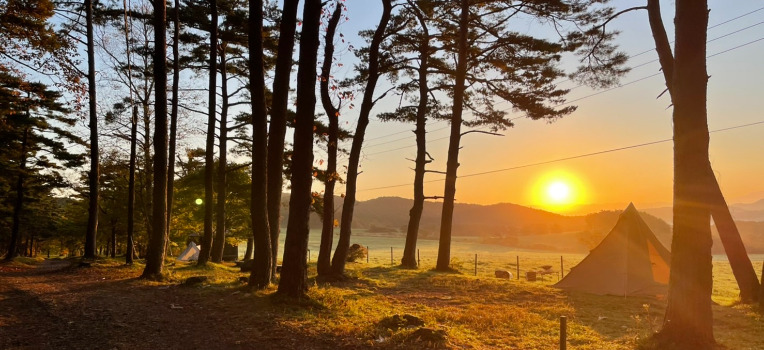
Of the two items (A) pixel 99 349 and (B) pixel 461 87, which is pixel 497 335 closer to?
(A) pixel 99 349

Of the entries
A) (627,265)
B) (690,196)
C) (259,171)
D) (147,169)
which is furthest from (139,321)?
(147,169)

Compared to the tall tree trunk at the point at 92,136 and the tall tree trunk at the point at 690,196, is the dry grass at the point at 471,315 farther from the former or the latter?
the tall tree trunk at the point at 92,136

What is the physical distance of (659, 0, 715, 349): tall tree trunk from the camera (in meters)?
6.48

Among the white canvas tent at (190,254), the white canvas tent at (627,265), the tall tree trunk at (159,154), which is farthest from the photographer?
the white canvas tent at (190,254)

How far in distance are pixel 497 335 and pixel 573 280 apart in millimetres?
8750

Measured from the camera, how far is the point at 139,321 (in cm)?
759

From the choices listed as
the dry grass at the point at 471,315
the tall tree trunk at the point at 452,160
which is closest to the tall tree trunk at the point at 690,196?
the dry grass at the point at 471,315

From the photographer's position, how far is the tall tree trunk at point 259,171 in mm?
10641

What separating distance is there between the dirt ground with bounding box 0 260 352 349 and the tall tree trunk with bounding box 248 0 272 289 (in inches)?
34.2

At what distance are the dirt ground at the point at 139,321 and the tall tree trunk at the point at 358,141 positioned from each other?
5354 millimetres

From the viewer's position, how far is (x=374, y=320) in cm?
757

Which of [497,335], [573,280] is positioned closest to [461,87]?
[573,280]

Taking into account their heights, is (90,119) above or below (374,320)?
above

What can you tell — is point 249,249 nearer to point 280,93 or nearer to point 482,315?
point 280,93
